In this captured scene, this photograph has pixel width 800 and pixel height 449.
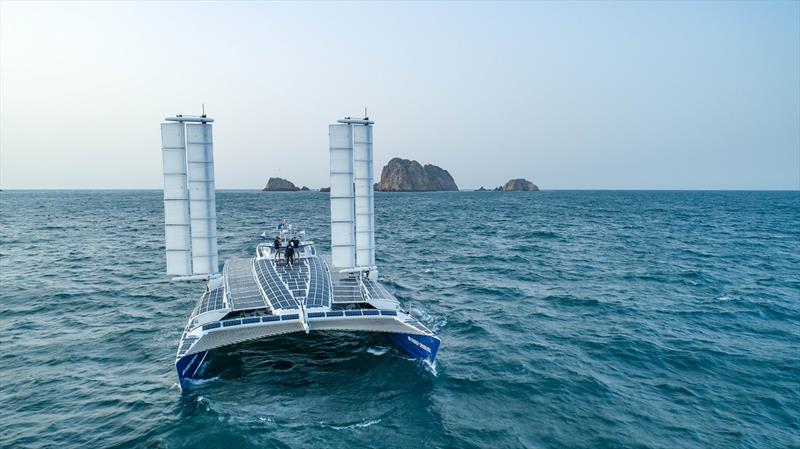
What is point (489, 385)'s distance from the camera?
1529 cm

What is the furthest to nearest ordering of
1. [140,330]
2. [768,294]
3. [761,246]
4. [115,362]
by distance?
[761,246], [768,294], [140,330], [115,362]

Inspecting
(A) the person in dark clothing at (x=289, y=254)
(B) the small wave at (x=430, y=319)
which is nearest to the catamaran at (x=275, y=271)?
(A) the person in dark clothing at (x=289, y=254)

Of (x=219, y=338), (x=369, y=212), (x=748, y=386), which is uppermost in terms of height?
(x=369, y=212)

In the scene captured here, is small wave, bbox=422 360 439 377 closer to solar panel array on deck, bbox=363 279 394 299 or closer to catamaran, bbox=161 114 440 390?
catamaran, bbox=161 114 440 390

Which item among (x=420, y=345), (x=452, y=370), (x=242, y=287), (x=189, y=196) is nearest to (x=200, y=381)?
(x=242, y=287)

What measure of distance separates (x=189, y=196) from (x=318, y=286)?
24.9 ft

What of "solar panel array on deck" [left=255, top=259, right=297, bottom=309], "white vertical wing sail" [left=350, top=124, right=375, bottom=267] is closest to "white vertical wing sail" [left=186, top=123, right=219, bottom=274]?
"solar panel array on deck" [left=255, top=259, right=297, bottom=309]

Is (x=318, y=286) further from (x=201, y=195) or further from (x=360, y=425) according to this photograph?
(x=360, y=425)

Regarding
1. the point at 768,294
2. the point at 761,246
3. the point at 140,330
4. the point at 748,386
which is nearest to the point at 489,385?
the point at 748,386

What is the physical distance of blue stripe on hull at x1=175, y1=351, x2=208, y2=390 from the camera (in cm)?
1412

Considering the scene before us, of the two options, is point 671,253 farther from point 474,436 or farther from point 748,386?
point 474,436

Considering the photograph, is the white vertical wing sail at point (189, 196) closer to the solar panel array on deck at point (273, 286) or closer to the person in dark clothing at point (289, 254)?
the solar panel array on deck at point (273, 286)

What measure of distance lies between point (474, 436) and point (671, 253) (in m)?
38.3

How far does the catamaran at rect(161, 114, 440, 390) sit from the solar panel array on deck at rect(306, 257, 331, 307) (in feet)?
0.15
